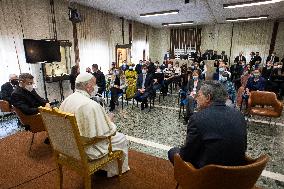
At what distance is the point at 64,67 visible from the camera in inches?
301

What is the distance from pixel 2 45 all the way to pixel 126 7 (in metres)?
4.91

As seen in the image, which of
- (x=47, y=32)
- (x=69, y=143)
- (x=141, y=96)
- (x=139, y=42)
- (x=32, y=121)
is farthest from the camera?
(x=139, y=42)

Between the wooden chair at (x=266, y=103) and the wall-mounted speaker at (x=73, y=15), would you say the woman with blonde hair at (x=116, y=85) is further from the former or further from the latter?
the wooden chair at (x=266, y=103)

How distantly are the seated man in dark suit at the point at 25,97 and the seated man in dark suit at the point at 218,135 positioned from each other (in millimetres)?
2771

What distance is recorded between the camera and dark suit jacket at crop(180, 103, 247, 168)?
1613 mm

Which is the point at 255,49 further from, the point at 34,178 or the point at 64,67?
the point at 34,178

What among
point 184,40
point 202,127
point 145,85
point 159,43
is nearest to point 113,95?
point 145,85

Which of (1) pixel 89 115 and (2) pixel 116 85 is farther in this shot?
(2) pixel 116 85

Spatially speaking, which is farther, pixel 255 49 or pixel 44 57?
pixel 255 49

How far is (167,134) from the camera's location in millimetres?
4355

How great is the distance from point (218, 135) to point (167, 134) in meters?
2.80

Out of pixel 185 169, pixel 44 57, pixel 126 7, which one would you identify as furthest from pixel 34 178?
pixel 126 7

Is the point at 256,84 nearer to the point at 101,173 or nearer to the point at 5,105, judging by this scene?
the point at 101,173

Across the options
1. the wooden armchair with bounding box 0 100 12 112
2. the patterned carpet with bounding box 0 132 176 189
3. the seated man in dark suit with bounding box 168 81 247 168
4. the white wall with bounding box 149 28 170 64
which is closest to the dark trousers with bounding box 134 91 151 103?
the patterned carpet with bounding box 0 132 176 189
